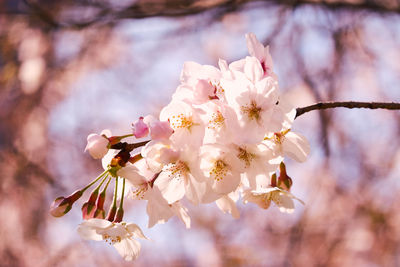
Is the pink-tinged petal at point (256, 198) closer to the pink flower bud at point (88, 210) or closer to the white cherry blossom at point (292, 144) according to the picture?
the white cherry blossom at point (292, 144)

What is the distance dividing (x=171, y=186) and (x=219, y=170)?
97 mm

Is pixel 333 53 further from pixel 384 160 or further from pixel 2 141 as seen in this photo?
pixel 2 141

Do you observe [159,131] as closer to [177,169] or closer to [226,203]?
[177,169]

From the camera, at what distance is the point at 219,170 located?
0.61 meters

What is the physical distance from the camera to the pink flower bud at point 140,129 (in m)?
0.62

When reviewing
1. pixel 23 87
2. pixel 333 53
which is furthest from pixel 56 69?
pixel 333 53

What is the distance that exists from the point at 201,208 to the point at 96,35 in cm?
197

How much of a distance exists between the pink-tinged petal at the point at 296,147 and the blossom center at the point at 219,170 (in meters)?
0.13

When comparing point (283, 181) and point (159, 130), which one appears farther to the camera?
point (283, 181)

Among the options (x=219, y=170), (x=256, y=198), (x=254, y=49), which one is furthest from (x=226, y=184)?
(x=254, y=49)

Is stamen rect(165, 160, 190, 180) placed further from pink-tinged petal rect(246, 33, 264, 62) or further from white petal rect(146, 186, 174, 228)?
pink-tinged petal rect(246, 33, 264, 62)

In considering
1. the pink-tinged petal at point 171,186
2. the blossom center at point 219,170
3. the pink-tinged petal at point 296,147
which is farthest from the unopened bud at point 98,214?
the pink-tinged petal at point 296,147

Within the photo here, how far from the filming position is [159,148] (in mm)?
602

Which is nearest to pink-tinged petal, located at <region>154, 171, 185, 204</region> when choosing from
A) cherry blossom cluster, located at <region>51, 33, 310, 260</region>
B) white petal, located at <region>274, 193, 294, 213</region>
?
cherry blossom cluster, located at <region>51, 33, 310, 260</region>
